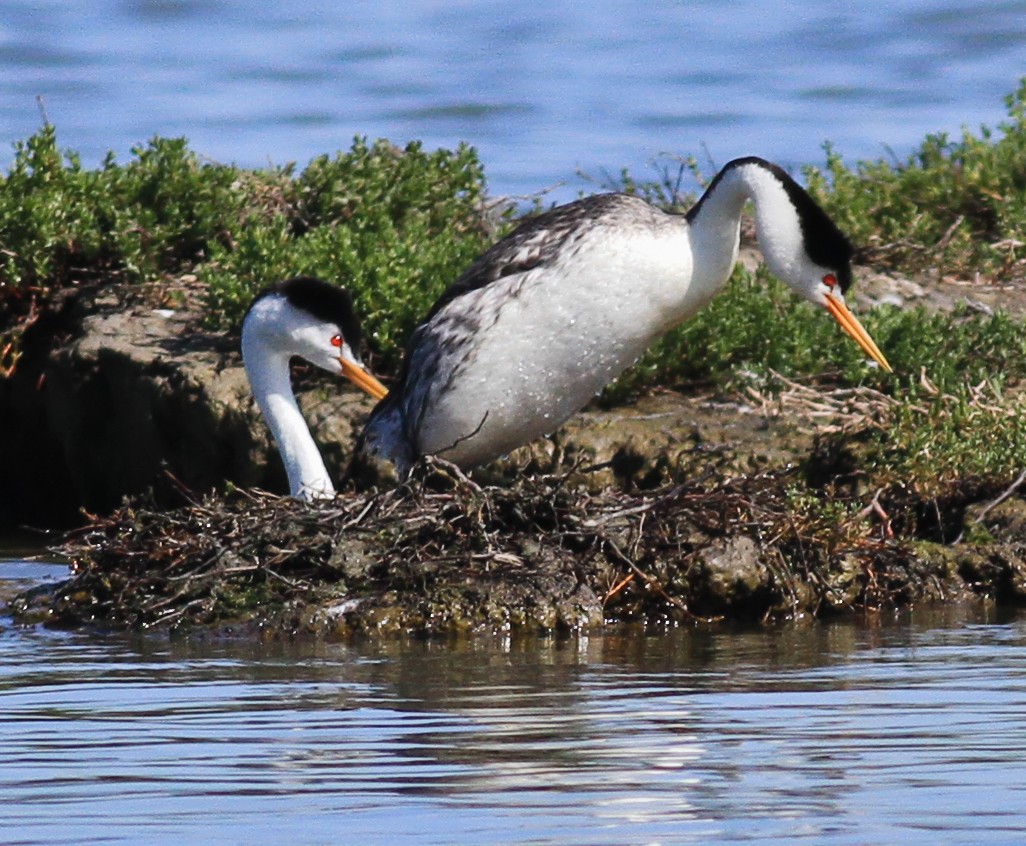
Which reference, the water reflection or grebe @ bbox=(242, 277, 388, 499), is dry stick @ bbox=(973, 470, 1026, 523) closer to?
the water reflection

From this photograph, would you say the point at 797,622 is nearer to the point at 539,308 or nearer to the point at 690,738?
the point at 539,308

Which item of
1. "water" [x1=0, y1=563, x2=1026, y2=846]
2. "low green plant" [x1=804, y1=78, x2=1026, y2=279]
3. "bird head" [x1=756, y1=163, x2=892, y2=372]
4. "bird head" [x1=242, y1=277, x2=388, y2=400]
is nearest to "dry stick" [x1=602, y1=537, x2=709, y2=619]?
"water" [x1=0, y1=563, x2=1026, y2=846]

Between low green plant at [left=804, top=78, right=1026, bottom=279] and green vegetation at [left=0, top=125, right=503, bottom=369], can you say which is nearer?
green vegetation at [left=0, top=125, right=503, bottom=369]

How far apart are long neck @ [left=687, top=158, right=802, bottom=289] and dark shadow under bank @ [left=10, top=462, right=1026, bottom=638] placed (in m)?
1.06

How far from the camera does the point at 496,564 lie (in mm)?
8430

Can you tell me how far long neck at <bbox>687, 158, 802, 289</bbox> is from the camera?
959 centimetres

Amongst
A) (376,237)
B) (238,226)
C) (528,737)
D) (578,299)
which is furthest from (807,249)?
(528,737)

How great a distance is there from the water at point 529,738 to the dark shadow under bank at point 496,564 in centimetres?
25

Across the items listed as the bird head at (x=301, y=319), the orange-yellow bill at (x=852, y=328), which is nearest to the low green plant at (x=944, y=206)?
the orange-yellow bill at (x=852, y=328)

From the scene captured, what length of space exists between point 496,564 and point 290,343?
1.82 metres

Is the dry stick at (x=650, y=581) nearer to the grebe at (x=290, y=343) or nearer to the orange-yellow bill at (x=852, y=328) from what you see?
the grebe at (x=290, y=343)

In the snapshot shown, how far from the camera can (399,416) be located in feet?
32.7

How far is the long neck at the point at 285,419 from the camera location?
960 centimetres

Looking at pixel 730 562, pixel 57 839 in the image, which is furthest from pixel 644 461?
pixel 57 839
